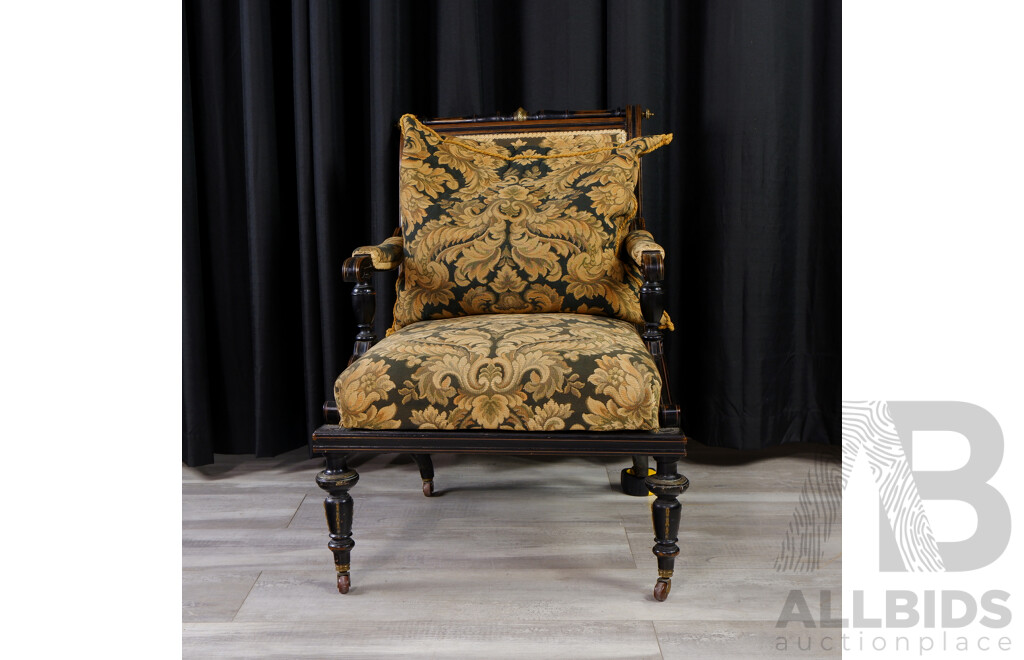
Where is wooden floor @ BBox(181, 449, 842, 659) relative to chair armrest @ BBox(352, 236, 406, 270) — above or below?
below

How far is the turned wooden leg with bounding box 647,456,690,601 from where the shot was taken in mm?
1402

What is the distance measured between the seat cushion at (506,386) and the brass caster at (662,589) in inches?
12.4

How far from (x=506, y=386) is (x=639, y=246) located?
0.43 meters

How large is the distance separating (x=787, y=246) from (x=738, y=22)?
0.64 metres

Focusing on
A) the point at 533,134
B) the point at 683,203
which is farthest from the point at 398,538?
the point at 683,203

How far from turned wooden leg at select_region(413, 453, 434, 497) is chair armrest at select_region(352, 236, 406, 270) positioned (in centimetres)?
53

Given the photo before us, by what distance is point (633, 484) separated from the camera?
1951 mm

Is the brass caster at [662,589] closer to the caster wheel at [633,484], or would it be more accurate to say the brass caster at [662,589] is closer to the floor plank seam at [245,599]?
the caster wheel at [633,484]

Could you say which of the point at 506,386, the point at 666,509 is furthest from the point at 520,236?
the point at 666,509

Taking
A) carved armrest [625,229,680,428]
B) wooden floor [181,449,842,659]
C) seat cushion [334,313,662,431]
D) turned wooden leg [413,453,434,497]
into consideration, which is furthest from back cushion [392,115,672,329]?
wooden floor [181,449,842,659]

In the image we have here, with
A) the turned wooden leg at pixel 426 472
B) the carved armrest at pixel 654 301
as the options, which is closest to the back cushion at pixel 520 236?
the carved armrest at pixel 654 301

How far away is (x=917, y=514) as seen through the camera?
1.20m

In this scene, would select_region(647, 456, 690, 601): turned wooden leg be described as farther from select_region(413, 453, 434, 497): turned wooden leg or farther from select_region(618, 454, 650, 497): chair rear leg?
select_region(413, 453, 434, 497): turned wooden leg

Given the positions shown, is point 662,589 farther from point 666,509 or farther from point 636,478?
point 636,478
